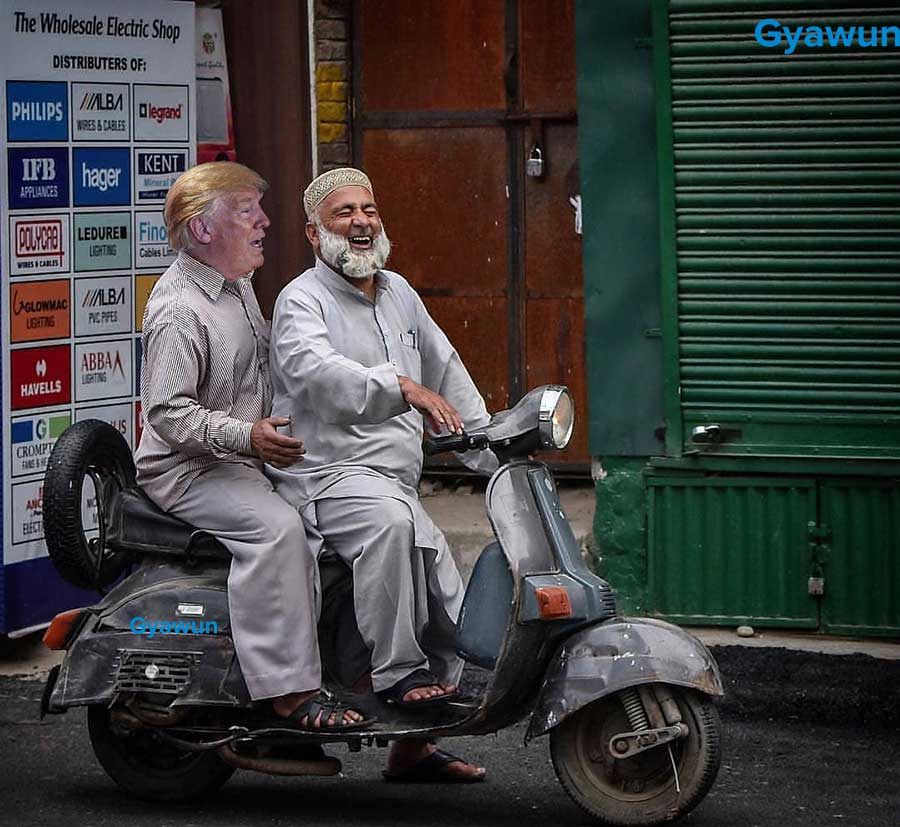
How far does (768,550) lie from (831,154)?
1.57m

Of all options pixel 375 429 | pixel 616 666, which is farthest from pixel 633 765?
pixel 375 429

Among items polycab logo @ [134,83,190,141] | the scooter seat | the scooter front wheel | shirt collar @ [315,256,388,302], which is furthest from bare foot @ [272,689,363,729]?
polycab logo @ [134,83,190,141]

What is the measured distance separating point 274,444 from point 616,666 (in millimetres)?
1113

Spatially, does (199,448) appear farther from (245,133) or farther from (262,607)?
(245,133)

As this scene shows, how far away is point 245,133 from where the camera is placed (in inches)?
344

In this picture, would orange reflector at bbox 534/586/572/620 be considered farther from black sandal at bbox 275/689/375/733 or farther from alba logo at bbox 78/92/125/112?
alba logo at bbox 78/92/125/112

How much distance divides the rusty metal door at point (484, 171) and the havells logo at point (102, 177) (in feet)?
5.49

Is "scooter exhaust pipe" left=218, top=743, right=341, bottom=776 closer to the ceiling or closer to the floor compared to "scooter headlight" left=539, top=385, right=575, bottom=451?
closer to the floor

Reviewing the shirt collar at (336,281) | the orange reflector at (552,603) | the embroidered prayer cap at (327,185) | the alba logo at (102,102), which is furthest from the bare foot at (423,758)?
the alba logo at (102,102)

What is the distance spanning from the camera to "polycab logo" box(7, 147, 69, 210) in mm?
7455

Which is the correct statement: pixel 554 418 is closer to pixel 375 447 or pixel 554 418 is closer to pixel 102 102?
pixel 375 447

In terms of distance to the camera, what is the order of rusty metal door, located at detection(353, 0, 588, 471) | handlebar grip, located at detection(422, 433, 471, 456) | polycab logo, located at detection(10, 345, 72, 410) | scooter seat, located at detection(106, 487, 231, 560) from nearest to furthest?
handlebar grip, located at detection(422, 433, 471, 456), scooter seat, located at detection(106, 487, 231, 560), polycab logo, located at detection(10, 345, 72, 410), rusty metal door, located at detection(353, 0, 588, 471)

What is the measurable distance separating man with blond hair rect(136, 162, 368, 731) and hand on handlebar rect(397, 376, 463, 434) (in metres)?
0.34

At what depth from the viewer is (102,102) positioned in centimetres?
776
